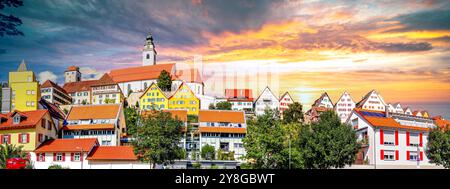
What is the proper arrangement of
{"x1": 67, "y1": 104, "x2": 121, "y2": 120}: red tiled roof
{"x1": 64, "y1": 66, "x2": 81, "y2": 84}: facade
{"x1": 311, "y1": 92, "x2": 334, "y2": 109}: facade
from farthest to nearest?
{"x1": 311, "y1": 92, "x2": 334, "y2": 109}: facade, {"x1": 64, "y1": 66, "x2": 81, "y2": 84}: facade, {"x1": 67, "y1": 104, "x2": 121, "y2": 120}: red tiled roof

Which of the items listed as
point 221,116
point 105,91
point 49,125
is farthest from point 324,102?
point 49,125

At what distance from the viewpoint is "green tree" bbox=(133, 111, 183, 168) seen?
862 inches

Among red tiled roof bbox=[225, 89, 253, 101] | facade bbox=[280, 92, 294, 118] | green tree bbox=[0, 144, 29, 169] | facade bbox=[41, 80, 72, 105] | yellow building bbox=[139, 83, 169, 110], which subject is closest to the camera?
green tree bbox=[0, 144, 29, 169]

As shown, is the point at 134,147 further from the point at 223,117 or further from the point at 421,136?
the point at 421,136

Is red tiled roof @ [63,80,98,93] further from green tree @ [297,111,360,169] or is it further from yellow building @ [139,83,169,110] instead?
green tree @ [297,111,360,169]

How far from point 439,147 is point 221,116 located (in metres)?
13.5

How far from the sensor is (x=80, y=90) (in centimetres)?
5409

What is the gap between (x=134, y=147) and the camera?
22750 mm

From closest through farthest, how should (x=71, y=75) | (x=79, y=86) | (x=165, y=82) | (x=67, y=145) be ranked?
(x=67, y=145) → (x=71, y=75) → (x=165, y=82) → (x=79, y=86)

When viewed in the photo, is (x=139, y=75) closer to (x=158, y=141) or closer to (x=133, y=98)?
(x=133, y=98)

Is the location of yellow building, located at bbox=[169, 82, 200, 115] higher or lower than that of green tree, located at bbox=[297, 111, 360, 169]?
higher

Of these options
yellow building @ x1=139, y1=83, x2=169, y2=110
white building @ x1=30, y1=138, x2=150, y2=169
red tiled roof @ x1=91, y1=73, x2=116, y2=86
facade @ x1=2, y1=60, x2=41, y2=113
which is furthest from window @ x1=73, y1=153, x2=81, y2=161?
red tiled roof @ x1=91, y1=73, x2=116, y2=86

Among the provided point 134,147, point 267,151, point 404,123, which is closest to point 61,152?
point 134,147
